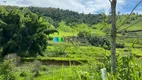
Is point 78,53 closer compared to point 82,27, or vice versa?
point 78,53

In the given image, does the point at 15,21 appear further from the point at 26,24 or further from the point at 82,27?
the point at 82,27

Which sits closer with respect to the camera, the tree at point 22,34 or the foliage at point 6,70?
the foliage at point 6,70

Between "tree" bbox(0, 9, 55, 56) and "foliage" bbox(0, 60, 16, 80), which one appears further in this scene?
"tree" bbox(0, 9, 55, 56)

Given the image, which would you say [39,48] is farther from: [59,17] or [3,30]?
[59,17]

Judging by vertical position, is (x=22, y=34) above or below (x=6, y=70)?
above

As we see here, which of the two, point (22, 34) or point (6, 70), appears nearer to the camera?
point (6, 70)

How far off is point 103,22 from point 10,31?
39.4 metres

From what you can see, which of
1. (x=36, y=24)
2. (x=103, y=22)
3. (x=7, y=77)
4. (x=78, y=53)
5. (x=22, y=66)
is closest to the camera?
(x=78, y=53)

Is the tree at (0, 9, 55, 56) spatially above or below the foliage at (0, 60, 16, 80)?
above

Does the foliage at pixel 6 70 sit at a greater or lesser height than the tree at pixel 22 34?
lesser

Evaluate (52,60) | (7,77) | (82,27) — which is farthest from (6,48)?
(82,27)

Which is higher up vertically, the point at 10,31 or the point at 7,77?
the point at 10,31

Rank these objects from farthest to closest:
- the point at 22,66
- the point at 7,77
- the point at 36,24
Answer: the point at 36,24
the point at 22,66
the point at 7,77

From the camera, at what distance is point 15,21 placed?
4262 centimetres
